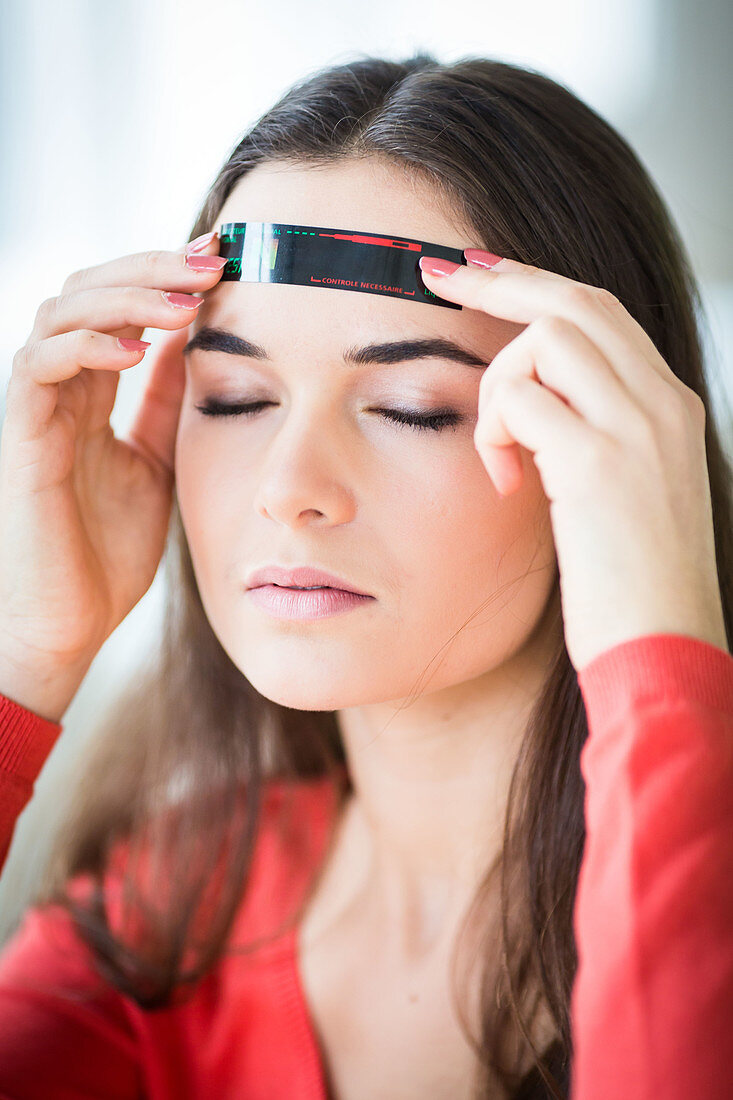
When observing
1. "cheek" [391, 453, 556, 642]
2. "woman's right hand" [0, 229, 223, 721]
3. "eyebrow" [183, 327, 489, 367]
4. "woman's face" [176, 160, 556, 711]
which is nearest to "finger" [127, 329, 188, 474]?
"woman's right hand" [0, 229, 223, 721]

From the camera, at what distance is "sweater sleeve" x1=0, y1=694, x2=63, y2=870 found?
1.13m

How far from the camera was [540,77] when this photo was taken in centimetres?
114

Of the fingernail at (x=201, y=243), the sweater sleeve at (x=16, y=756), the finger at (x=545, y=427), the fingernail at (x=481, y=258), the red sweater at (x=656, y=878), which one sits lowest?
the sweater sleeve at (x=16, y=756)

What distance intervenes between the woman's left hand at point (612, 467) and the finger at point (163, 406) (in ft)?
1.85

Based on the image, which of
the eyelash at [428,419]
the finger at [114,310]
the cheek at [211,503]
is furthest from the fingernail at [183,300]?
the eyelash at [428,419]

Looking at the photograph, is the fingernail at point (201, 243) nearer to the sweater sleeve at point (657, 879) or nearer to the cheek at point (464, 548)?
the cheek at point (464, 548)

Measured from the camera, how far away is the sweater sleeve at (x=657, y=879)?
0.65 m

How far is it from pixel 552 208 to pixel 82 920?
116 centimetres

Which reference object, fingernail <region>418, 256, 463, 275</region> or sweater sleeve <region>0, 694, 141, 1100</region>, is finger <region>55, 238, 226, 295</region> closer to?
fingernail <region>418, 256, 463, 275</region>

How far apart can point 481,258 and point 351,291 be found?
0.46 ft

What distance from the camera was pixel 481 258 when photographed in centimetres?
96

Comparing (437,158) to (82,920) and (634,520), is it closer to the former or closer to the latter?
(634,520)

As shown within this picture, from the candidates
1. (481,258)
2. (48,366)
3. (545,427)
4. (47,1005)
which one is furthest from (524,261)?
(47,1005)

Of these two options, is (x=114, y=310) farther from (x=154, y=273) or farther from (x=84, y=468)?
(x=84, y=468)
